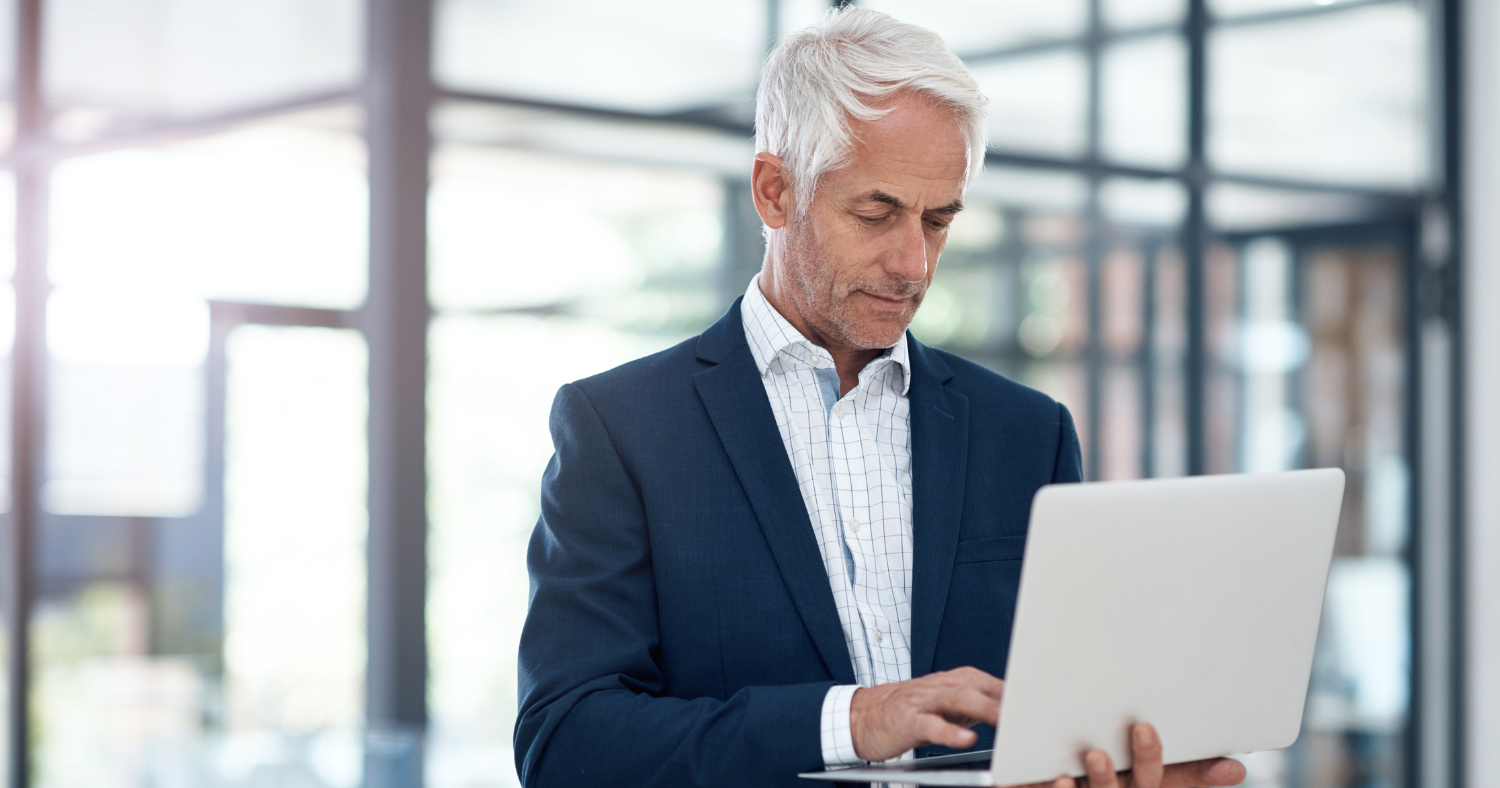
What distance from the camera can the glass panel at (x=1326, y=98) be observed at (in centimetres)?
397

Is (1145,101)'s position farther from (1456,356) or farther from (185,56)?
(185,56)

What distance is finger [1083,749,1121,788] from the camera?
1.04m

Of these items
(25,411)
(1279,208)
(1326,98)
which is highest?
(1326,98)

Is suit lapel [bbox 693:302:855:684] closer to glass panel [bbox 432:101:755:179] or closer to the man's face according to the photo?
the man's face

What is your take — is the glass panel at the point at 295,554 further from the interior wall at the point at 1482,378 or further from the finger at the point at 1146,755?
the interior wall at the point at 1482,378

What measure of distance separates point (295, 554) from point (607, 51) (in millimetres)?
1433

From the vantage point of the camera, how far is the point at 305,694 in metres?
3.11

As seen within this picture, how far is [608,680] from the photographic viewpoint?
1204 millimetres

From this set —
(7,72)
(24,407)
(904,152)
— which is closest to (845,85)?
(904,152)

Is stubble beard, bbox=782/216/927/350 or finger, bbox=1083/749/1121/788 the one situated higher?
stubble beard, bbox=782/216/927/350

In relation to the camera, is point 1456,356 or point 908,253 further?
point 1456,356

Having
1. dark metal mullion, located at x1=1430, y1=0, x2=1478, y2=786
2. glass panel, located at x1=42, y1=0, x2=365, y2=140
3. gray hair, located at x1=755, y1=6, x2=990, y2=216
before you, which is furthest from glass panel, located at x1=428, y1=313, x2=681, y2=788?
dark metal mullion, located at x1=1430, y1=0, x2=1478, y2=786

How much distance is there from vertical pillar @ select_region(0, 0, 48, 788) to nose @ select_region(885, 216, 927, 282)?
2.84 m

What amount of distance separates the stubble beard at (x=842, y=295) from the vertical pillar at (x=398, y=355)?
179 cm
